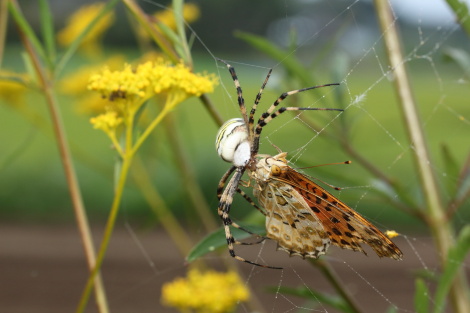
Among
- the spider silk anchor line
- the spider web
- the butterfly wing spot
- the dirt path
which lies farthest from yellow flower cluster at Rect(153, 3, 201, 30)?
the dirt path

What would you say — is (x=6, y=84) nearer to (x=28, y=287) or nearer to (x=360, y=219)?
→ (x=360, y=219)

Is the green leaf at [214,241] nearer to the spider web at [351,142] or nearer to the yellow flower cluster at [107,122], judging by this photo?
the spider web at [351,142]

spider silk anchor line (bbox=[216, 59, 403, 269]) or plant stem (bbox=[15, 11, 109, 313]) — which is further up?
plant stem (bbox=[15, 11, 109, 313])

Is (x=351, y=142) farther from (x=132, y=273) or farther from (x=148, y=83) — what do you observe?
(x=132, y=273)

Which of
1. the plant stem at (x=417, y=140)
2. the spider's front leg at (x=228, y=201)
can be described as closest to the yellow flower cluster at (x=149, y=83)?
the spider's front leg at (x=228, y=201)

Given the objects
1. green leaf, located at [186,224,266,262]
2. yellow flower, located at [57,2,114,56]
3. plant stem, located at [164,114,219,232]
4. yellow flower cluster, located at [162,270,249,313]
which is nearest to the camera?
green leaf, located at [186,224,266,262]

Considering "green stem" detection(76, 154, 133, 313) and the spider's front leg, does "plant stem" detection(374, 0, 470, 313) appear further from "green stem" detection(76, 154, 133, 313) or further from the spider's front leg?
"green stem" detection(76, 154, 133, 313)

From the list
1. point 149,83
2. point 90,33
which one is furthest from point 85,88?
point 149,83
